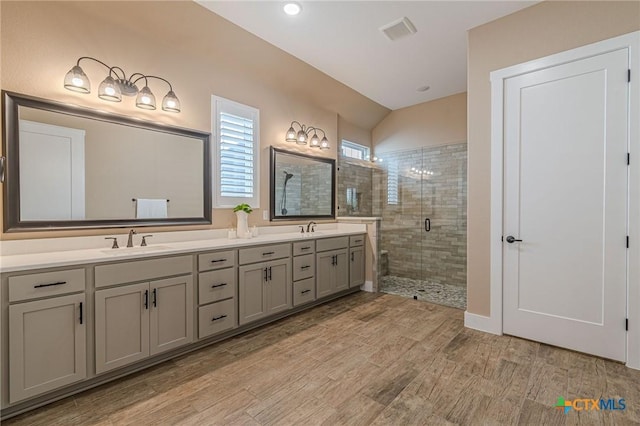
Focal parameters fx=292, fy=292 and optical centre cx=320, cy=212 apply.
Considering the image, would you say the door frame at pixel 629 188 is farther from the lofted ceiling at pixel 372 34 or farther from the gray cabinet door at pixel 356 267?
the gray cabinet door at pixel 356 267

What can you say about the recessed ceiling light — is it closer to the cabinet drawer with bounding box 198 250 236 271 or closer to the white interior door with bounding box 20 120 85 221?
the white interior door with bounding box 20 120 85 221

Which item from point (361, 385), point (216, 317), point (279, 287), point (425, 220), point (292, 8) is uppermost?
point (292, 8)

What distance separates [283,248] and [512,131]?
8.40ft

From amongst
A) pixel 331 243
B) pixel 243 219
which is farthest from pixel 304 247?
pixel 243 219

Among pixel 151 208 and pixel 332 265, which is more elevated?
pixel 151 208

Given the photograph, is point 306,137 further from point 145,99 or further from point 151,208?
point 151,208

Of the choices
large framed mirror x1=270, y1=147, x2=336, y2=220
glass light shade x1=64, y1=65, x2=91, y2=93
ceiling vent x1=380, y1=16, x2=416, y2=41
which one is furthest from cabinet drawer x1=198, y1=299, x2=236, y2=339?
ceiling vent x1=380, y1=16, x2=416, y2=41

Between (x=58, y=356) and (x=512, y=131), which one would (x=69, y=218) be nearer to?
(x=58, y=356)

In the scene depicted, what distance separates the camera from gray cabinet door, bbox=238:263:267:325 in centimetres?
281

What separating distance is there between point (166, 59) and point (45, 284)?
2191 millimetres

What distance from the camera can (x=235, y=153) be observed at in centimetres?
341

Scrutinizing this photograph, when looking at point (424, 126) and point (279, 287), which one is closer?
point (279, 287)

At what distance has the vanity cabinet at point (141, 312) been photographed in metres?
1.99

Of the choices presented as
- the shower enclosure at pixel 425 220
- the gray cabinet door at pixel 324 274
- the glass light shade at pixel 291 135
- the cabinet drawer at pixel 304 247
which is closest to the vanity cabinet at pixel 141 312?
the cabinet drawer at pixel 304 247
